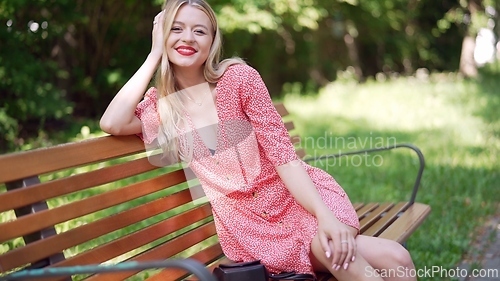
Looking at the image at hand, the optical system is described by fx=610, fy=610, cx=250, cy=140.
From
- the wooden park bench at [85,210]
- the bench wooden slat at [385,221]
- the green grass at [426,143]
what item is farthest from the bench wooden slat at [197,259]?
the green grass at [426,143]

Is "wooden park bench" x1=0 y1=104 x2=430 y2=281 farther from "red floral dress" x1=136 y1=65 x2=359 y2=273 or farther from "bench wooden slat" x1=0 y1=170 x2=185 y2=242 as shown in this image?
"red floral dress" x1=136 y1=65 x2=359 y2=273

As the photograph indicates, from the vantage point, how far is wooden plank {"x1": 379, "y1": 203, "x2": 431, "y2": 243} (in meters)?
3.13

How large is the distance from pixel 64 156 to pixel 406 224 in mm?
1947

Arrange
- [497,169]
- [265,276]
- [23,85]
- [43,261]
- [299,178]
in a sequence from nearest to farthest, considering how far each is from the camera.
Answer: [43,261], [265,276], [299,178], [497,169], [23,85]

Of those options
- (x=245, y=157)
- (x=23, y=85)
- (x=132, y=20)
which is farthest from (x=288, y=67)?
(x=245, y=157)

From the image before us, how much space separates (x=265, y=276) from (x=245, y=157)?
595 millimetres

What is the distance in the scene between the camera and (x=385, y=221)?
349 centimetres

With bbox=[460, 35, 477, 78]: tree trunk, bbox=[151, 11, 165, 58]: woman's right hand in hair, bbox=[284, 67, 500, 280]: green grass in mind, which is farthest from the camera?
bbox=[460, 35, 477, 78]: tree trunk

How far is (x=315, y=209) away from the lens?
2.52 meters

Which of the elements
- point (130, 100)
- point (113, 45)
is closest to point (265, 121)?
point (130, 100)

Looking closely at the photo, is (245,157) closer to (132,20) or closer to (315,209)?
(315,209)

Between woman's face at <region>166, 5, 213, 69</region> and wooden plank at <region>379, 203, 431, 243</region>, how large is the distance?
135 cm

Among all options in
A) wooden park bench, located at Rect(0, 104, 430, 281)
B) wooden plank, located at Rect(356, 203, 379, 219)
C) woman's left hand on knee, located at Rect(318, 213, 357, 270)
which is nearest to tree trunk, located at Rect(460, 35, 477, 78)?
wooden plank, located at Rect(356, 203, 379, 219)

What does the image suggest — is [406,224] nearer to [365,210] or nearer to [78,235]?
[365,210]
